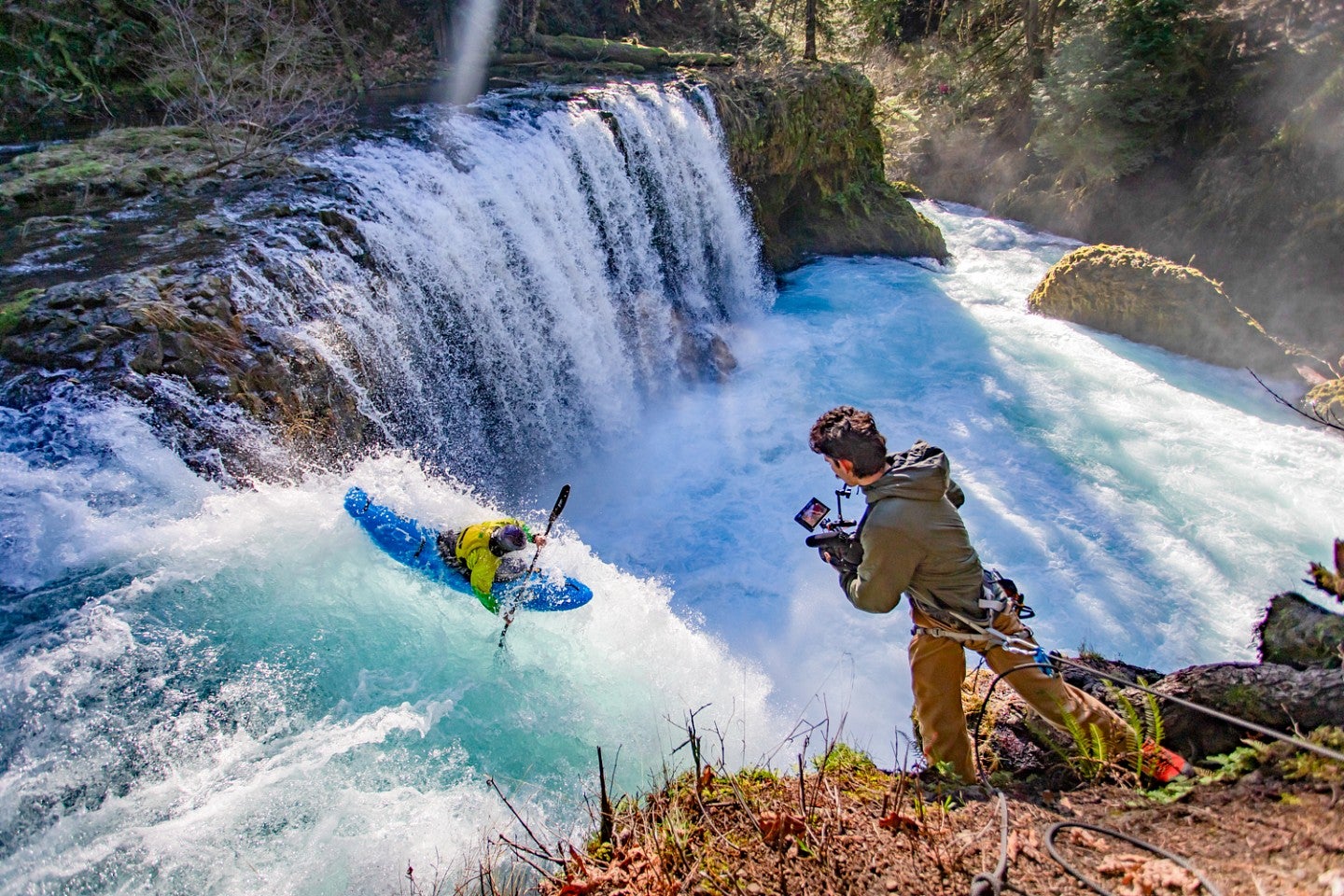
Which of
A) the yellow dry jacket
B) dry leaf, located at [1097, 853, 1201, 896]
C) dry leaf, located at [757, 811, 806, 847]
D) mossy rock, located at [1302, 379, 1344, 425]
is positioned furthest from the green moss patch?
mossy rock, located at [1302, 379, 1344, 425]

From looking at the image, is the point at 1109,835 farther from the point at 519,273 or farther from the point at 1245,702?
the point at 519,273

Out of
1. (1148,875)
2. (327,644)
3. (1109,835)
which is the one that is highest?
(1148,875)

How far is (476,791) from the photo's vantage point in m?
3.60

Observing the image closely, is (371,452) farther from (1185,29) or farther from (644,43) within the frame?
(1185,29)

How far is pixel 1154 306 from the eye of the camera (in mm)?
9844

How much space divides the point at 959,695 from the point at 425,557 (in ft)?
11.0

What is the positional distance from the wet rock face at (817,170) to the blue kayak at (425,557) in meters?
8.35

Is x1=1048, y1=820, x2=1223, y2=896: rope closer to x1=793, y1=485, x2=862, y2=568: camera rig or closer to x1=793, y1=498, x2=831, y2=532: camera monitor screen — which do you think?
x1=793, y1=485, x2=862, y2=568: camera rig

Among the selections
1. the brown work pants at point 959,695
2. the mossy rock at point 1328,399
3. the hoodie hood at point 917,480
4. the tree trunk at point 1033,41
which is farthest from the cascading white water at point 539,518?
the tree trunk at point 1033,41

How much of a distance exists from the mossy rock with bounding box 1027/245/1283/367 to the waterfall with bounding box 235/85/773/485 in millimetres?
4643

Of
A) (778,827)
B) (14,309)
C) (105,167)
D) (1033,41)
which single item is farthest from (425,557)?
(1033,41)

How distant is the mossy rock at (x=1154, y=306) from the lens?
370 inches

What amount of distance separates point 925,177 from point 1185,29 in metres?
6.03

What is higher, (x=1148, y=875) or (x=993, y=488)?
(x=1148, y=875)
